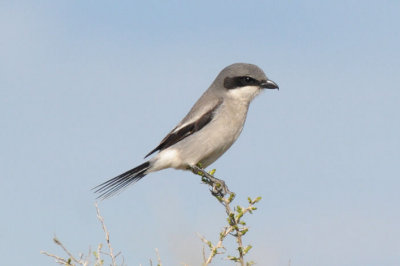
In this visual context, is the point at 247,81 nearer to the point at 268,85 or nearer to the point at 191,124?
the point at 268,85

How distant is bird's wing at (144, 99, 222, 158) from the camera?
6.20 m

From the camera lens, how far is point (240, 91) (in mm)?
6438

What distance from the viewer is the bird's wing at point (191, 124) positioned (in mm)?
6195

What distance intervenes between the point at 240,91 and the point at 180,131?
31.2 inches

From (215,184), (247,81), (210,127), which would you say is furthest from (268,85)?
(215,184)

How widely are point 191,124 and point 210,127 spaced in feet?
0.75

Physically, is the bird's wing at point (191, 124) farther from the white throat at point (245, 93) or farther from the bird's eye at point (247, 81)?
the bird's eye at point (247, 81)

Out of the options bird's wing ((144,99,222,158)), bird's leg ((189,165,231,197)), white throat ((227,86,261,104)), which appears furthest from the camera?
white throat ((227,86,261,104))

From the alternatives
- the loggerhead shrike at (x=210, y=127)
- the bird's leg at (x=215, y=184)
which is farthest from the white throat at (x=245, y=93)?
the bird's leg at (x=215, y=184)

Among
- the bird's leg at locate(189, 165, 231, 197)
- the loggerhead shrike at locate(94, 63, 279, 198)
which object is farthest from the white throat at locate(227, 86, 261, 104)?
the bird's leg at locate(189, 165, 231, 197)

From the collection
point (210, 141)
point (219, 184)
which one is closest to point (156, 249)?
point (219, 184)

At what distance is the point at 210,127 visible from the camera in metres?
6.12

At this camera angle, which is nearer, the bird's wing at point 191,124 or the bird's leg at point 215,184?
the bird's leg at point 215,184

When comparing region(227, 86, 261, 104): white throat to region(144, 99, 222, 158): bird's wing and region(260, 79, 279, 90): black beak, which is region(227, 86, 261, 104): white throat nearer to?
region(260, 79, 279, 90): black beak
